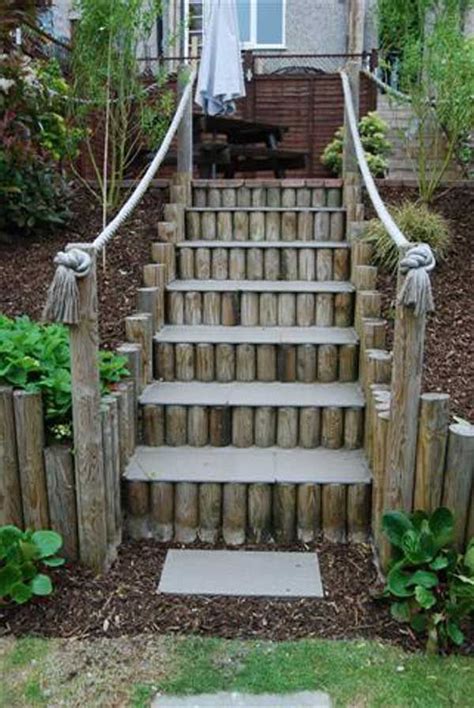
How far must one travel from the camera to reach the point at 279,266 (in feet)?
14.8

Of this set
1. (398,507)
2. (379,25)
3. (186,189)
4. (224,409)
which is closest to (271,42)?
(379,25)

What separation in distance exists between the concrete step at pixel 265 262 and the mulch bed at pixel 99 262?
0.38 m

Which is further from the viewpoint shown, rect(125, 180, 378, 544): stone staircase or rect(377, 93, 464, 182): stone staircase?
rect(377, 93, 464, 182): stone staircase

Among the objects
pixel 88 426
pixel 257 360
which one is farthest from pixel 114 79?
pixel 88 426

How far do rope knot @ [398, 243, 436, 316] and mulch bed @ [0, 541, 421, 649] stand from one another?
1.07 meters

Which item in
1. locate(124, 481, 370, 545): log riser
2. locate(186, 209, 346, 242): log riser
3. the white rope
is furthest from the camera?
locate(186, 209, 346, 242): log riser

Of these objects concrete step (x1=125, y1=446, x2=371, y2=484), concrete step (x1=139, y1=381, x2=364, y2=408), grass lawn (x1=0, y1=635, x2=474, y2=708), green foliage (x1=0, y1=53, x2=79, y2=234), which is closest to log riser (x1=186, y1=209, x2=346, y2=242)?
green foliage (x1=0, y1=53, x2=79, y2=234)

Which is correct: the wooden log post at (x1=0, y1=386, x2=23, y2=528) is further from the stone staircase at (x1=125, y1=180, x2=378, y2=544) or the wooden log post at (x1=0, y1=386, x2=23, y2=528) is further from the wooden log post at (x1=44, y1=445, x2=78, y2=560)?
the stone staircase at (x1=125, y1=180, x2=378, y2=544)

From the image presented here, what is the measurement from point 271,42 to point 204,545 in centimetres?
1118

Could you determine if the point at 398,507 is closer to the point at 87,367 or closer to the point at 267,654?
the point at 267,654

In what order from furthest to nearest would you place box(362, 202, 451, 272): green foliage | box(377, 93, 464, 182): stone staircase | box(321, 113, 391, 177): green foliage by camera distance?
box(321, 113, 391, 177): green foliage → box(377, 93, 464, 182): stone staircase → box(362, 202, 451, 272): green foliage

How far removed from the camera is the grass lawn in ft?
7.10

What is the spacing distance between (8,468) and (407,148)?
14.4 ft

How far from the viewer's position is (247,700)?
2.15 meters
